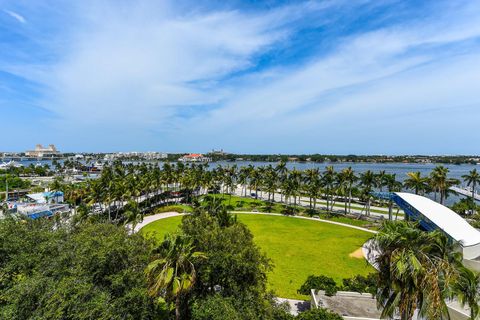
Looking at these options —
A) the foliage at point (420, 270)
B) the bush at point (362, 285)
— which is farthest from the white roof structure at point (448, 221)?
the foliage at point (420, 270)

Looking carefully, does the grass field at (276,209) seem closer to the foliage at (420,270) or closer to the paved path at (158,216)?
the paved path at (158,216)

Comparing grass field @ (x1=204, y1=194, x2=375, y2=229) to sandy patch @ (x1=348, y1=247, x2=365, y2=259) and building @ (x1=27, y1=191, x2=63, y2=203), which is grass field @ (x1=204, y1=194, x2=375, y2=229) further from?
building @ (x1=27, y1=191, x2=63, y2=203)

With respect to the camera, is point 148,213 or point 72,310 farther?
point 148,213

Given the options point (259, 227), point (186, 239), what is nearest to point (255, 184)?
point (259, 227)

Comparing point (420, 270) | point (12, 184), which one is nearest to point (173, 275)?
point (420, 270)

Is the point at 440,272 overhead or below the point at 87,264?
overhead

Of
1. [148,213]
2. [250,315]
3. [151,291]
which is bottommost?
[148,213]

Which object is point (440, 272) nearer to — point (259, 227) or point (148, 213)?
point (259, 227)
